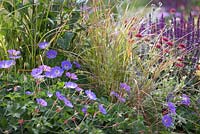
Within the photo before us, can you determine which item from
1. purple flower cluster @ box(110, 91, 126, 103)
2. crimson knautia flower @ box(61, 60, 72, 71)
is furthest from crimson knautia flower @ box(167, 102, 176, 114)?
crimson knautia flower @ box(61, 60, 72, 71)

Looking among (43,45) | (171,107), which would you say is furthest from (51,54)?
(171,107)

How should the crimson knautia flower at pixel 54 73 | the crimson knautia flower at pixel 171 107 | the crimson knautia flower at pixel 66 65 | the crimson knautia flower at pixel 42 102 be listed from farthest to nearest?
the crimson knautia flower at pixel 66 65 < the crimson knautia flower at pixel 171 107 < the crimson knautia flower at pixel 54 73 < the crimson knautia flower at pixel 42 102

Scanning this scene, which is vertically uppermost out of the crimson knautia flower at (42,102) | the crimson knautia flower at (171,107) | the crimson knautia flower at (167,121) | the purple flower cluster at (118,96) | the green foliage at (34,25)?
the green foliage at (34,25)

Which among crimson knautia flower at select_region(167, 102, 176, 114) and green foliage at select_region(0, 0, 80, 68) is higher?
green foliage at select_region(0, 0, 80, 68)

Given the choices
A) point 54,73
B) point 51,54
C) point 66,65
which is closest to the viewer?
point 54,73

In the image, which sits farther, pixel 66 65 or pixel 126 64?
pixel 126 64

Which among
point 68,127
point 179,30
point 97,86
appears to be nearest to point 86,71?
point 97,86

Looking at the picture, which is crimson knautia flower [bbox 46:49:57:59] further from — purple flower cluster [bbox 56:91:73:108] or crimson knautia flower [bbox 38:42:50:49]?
purple flower cluster [bbox 56:91:73:108]

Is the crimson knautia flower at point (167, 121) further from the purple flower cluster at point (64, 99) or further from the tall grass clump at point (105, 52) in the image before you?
the purple flower cluster at point (64, 99)

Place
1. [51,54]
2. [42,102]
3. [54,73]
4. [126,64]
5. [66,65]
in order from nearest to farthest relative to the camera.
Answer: [42,102] → [54,73] → [66,65] → [51,54] → [126,64]

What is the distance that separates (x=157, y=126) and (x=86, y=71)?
58 centimetres

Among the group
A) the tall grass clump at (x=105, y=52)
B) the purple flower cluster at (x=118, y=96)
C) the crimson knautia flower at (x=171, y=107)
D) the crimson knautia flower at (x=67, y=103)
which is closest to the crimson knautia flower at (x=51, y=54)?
the tall grass clump at (x=105, y=52)

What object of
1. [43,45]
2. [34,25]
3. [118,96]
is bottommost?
[118,96]

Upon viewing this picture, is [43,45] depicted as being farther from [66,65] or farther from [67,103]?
[67,103]
